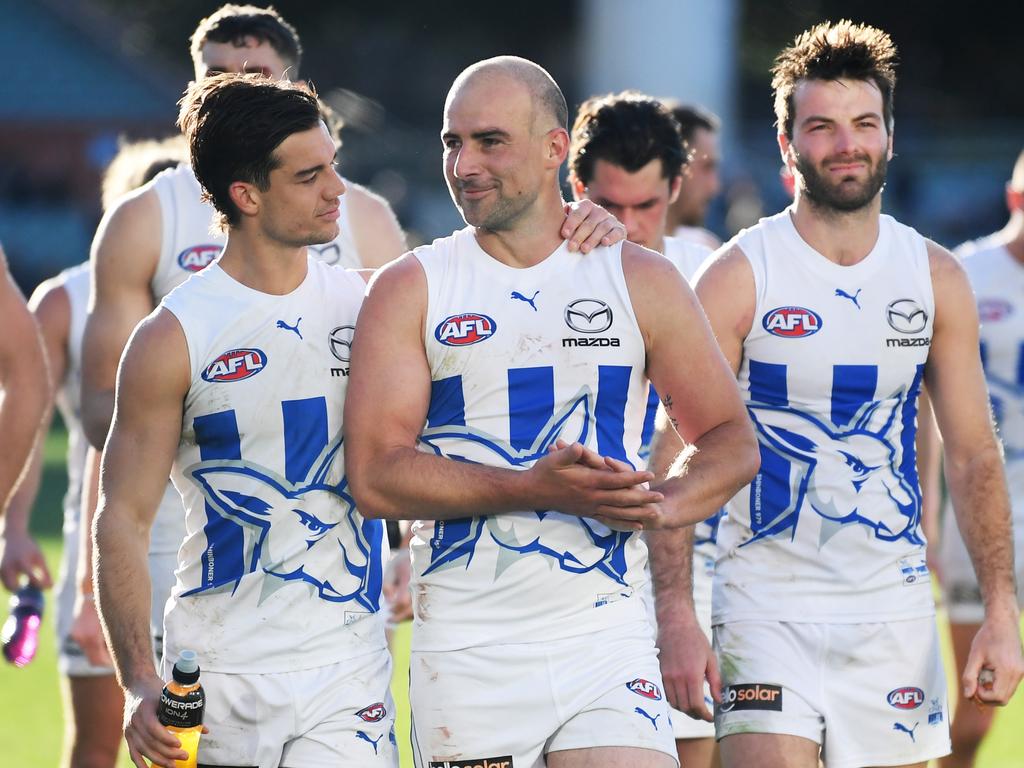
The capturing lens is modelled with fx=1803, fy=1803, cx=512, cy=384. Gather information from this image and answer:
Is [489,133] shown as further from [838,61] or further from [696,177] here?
[696,177]

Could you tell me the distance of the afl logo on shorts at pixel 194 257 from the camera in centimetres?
616

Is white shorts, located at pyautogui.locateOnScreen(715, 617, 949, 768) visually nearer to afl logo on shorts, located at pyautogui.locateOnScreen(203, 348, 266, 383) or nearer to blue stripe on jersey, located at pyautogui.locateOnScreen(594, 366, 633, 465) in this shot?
blue stripe on jersey, located at pyautogui.locateOnScreen(594, 366, 633, 465)

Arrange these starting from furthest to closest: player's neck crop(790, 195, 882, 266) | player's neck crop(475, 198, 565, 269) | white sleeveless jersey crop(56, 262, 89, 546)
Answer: white sleeveless jersey crop(56, 262, 89, 546) < player's neck crop(790, 195, 882, 266) < player's neck crop(475, 198, 565, 269)

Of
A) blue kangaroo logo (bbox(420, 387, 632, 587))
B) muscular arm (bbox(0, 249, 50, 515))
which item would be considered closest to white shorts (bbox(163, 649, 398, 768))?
blue kangaroo logo (bbox(420, 387, 632, 587))

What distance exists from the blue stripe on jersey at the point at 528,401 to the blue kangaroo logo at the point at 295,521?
1.62 feet

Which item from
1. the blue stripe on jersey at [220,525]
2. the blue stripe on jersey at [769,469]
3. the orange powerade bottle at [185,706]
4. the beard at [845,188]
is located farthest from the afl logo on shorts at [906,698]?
the orange powerade bottle at [185,706]

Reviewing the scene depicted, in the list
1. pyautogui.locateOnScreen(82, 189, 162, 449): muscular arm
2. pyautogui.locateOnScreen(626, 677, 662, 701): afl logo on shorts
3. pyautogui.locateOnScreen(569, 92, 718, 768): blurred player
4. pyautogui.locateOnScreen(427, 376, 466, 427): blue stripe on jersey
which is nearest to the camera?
pyautogui.locateOnScreen(626, 677, 662, 701): afl logo on shorts

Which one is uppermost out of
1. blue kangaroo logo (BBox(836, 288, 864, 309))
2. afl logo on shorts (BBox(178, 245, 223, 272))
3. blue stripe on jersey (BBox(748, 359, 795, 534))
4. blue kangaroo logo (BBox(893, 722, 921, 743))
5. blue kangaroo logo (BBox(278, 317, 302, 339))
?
afl logo on shorts (BBox(178, 245, 223, 272))

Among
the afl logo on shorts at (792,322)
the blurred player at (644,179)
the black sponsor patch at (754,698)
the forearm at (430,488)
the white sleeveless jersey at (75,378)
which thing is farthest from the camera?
the white sleeveless jersey at (75,378)

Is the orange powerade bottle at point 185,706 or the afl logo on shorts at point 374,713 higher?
the orange powerade bottle at point 185,706

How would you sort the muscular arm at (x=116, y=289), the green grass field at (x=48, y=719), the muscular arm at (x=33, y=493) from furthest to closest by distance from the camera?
the green grass field at (x=48, y=719) < the muscular arm at (x=33, y=493) < the muscular arm at (x=116, y=289)

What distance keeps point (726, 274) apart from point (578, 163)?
4.26 feet

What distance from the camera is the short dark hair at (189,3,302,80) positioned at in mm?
6535

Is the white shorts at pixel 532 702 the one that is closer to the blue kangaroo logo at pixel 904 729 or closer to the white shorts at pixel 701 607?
the blue kangaroo logo at pixel 904 729
